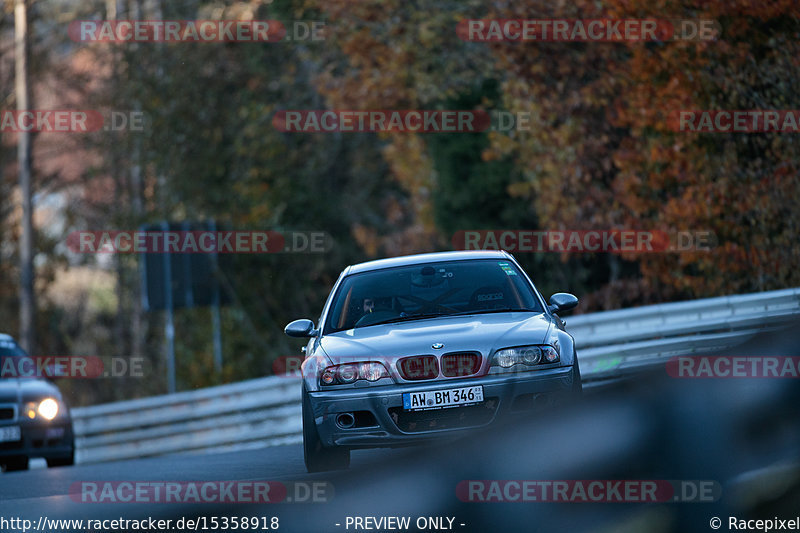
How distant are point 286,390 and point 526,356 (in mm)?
7599

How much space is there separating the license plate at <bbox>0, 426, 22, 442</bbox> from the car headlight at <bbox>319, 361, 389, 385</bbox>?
713cm

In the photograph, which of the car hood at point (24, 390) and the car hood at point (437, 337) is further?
the car hood at point (24, 390)

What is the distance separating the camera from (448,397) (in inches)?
331

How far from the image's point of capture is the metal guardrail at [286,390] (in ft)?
47.3

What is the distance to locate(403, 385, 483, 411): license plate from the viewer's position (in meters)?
8.40

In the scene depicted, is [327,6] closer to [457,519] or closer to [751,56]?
[751,56]

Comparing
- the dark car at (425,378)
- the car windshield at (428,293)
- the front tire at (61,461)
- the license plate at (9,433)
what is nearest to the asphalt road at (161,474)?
the dark car at (425,378)

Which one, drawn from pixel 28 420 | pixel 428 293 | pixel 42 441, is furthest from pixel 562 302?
pixel 42 441

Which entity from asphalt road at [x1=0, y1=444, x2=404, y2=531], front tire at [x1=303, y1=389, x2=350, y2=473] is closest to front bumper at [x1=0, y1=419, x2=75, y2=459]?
Answer: asphalt road at [x1=0, y1=444, x2=404, y2=531]

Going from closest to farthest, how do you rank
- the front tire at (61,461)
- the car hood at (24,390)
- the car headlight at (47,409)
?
the car hood at (24,390) → the car headlight at (47,409) → the front tire at (61,461)

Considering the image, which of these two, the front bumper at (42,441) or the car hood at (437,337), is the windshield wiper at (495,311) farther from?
the front bumper at (42,441)

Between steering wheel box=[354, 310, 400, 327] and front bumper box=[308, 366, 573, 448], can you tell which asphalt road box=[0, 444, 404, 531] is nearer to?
front bumper box=[308, 366, 573, 448]

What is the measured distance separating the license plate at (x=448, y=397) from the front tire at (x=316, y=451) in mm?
650

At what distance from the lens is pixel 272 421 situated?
53.1 feet
